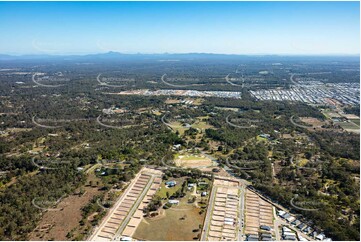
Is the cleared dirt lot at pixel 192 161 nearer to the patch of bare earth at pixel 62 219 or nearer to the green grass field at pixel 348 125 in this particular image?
the patch of bare earth at pixel 62 219

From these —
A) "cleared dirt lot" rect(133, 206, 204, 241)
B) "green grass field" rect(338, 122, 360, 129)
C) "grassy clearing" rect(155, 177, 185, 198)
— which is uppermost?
A: "green grass field" rect(338, 122, 360, 129)

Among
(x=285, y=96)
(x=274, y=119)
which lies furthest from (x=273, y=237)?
(x=285, y=96)

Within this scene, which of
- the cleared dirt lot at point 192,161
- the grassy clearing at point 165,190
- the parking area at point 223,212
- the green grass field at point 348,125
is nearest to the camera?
the parking area at point 223,212

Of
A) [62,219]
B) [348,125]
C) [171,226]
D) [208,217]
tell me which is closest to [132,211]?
[171,226]

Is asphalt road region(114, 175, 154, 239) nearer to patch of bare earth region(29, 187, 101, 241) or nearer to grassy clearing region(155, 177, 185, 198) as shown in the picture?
grassy clearing region(155, 177, 185, 198)

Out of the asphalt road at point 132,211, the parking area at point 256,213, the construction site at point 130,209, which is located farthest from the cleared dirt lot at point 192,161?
the parking area at point 256,213

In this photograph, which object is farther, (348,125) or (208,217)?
(348,125)

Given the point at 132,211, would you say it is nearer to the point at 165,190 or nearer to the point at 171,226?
the point at 171,226

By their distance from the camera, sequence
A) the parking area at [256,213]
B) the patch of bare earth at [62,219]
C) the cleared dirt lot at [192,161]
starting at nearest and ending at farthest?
the patch of bare earth at [62,219], the parking area at [256,213], the cleared dirt lot at [192,161]

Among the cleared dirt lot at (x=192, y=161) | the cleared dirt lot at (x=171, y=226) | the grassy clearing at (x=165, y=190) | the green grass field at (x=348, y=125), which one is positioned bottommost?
the cleared dirt lot at (x=171, y=226)

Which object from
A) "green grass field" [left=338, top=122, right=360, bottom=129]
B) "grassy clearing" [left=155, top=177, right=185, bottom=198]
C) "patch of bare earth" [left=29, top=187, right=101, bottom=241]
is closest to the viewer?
"patch of bare earth" [left=29, top=187, right=101, bottom=241]

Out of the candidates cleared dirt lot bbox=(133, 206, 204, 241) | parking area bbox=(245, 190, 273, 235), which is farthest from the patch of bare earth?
parking area bbox=(245, 190, 273, 235)

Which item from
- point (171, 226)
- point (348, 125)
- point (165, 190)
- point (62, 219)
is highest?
point (348, 125)
